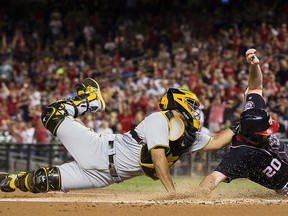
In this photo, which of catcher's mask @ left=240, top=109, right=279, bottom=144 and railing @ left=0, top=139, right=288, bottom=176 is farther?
railing @ left=0, top=139, right=288, bottom=176

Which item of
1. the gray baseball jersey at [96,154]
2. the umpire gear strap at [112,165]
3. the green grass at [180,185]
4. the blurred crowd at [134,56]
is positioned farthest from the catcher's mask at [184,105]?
the blurred crowd at [134,56]

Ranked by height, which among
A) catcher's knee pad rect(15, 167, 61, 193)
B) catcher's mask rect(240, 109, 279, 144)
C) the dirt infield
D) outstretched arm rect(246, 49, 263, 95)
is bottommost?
the dirt infield

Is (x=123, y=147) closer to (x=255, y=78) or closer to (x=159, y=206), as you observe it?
(x=159, y=206)

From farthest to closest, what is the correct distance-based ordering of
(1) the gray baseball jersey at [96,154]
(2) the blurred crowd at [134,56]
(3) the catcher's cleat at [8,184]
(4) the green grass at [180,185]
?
(2) the blurred crowd at [134,56], (4) the green grass at [180,185], (3) the catcher's cleat at [8,184], (1) the gray baseball jersey at [96,154]

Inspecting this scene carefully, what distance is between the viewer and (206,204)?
757 cm

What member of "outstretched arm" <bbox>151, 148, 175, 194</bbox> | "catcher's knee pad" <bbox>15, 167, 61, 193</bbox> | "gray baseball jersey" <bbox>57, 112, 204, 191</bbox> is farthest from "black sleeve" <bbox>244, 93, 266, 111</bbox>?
"catcher's knee pad" <bbox>15, 167, 61, 193</bbox>

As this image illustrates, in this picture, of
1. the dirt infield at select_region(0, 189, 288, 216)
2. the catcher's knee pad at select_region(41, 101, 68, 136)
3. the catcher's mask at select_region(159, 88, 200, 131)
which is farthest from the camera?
the catcher's knee pad at select_region(41, 101, 68, 136)

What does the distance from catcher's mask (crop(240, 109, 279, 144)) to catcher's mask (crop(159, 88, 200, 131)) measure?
20.4 inches

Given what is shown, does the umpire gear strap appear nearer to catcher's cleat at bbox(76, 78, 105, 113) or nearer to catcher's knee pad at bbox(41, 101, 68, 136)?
catcher's knee pad at bbox(41, 101, 68, 136)

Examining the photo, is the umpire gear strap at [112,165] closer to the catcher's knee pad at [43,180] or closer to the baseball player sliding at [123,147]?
the baseball player sliding at [123,147]

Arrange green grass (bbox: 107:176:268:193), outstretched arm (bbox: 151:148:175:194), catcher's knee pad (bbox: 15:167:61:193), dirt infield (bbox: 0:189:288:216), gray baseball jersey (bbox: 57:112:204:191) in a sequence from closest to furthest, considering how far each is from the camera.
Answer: dirt infield (bbox: 0:189:288:216)
outstretched arm (bbox: 151:148:175:194)
gray baseball jersey (bbox: 57:112:204:191)
catcher's knee pad (bbox: 15:167:61:193)
green grass (bbox: 107:176:268:193)

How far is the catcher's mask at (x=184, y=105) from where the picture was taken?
8.17 meters

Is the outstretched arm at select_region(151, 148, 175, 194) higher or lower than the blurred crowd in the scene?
lower

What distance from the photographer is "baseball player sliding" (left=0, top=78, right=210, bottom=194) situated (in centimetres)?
802
